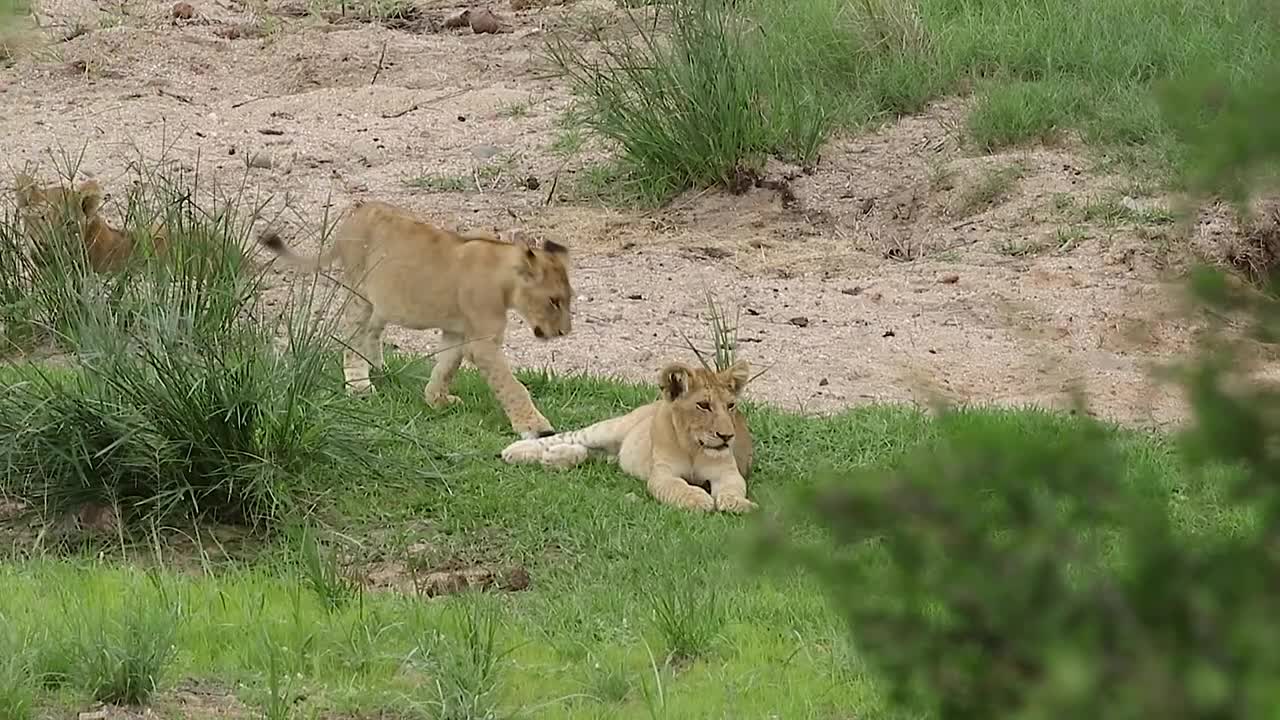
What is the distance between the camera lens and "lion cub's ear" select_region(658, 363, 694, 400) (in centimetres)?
719

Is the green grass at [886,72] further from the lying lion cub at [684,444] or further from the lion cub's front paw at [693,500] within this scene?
the lion cub's front paw at [693,500]

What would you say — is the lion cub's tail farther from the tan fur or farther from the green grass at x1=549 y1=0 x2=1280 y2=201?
the green grass at x1=549 y1=0 x2=1280 y2=201

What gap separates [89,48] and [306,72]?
2.14 metres

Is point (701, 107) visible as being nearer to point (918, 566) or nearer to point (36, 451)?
point (36, 451)

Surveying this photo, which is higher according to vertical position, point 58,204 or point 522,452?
point 58,204

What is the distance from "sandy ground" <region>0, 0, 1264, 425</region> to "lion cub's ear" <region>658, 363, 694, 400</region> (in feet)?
4.28

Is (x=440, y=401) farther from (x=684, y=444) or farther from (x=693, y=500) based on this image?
(x=693, y=500)

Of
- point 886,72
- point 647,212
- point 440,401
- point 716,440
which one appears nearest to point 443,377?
point 440,401

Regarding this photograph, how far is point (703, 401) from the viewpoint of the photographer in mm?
7188

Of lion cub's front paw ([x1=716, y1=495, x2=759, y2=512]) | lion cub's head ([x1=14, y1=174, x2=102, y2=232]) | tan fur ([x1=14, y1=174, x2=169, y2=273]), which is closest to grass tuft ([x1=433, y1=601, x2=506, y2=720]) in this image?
lion cub's front paw ([x1=716, y1=495, x2=759, y2=512])

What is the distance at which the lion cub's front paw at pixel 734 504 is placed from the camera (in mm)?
6781

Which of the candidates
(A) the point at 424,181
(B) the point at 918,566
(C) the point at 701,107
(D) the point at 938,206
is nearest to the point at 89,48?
(A) the point at 424,181

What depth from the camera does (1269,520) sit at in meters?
1.56

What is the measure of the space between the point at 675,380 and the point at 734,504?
64 cm
